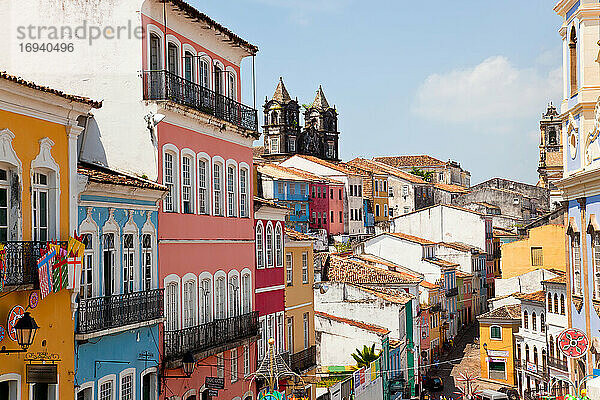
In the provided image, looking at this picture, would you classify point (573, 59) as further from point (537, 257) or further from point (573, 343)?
point (537, 257)

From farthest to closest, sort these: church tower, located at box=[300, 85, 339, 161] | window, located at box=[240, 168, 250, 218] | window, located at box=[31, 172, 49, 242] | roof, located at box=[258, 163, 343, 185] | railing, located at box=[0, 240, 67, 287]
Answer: church tower, located at box=[300, 85, 339, 161] < roof, located at box=[258, 163, 343, 185] < window, located at box=[240, 168, 250, 218] < window, located at box=[31, 172, 49, 242] < railing, located at box=[0, 240, 67, 287]

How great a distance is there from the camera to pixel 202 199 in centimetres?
2784

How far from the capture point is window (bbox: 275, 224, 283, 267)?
3431cm

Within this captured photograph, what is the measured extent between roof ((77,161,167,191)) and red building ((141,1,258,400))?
3.42ft

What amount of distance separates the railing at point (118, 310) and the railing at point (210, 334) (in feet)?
5.10

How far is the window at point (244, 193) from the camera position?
3105cm

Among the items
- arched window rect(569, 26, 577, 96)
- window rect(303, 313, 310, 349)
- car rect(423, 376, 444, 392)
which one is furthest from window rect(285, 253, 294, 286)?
car rect(423, 376, 444, 392)

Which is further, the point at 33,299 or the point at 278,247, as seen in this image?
the point at 278,247

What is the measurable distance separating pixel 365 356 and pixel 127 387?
23.5 meters

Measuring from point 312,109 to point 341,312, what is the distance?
10800 centimetres

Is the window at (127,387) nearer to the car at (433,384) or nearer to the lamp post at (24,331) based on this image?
the lamp post at (24,331)

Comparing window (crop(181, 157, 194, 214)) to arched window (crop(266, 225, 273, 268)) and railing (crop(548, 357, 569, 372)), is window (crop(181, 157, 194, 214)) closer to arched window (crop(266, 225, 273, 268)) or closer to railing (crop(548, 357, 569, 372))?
arched window (crop(266, 225, 273, 268))

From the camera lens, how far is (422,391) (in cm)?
6000

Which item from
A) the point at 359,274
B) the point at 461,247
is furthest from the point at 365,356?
the point at 461,247
